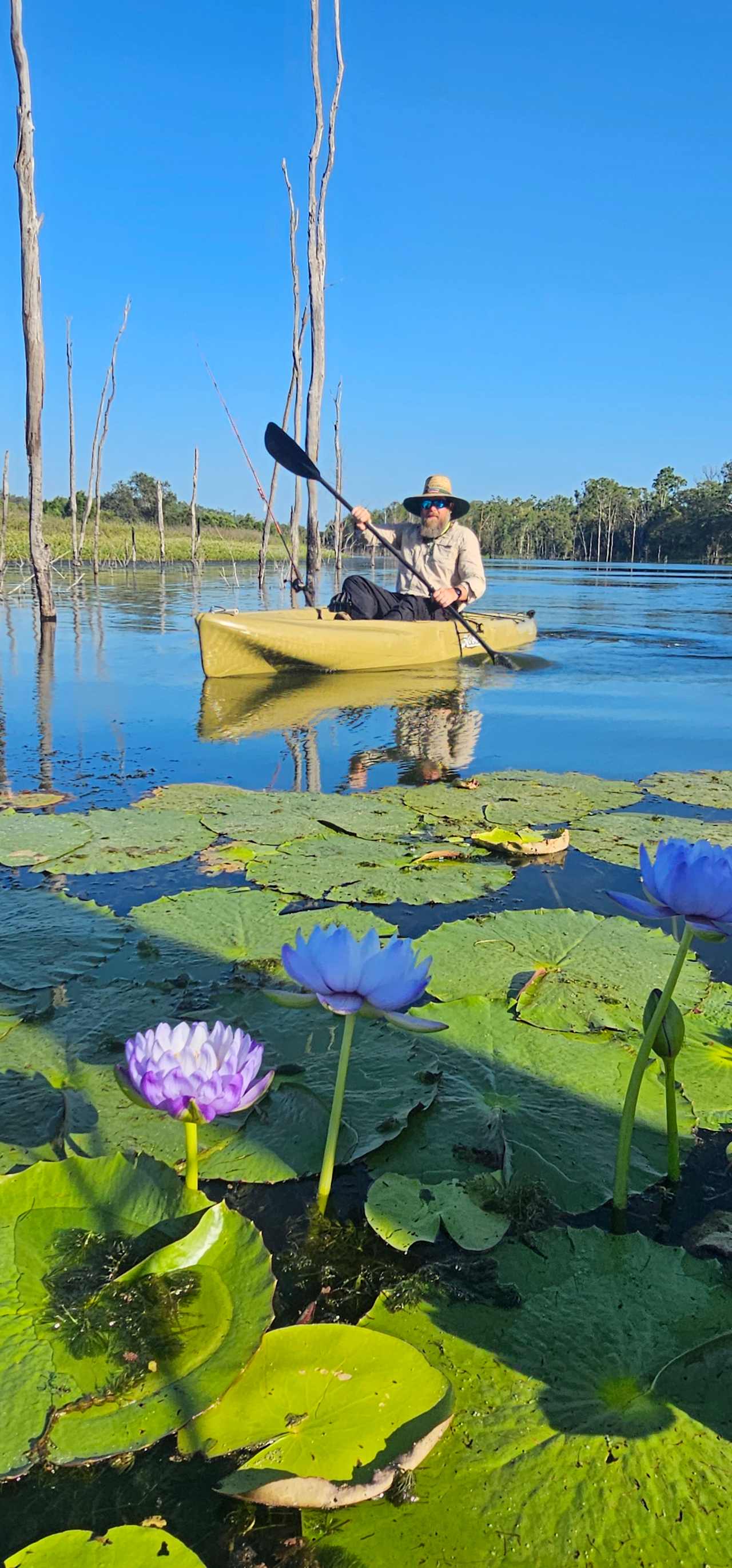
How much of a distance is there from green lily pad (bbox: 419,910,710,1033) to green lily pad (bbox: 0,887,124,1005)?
2.07 feet

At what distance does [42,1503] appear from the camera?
655 mm

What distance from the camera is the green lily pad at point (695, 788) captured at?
3021 millimetres

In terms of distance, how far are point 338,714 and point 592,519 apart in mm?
61191

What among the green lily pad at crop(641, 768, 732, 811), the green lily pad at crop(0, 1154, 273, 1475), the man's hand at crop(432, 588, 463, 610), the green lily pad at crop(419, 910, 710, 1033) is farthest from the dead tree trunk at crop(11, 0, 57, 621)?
the green lily pad at crop(0, 1154, 273, 1475)

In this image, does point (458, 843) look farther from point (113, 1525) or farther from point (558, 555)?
point (558, 555)

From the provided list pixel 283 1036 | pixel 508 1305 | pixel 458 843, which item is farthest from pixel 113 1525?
pixel 458 843

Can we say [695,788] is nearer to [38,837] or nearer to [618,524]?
[38,837]

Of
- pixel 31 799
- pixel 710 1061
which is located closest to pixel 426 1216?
pixel 710 1061

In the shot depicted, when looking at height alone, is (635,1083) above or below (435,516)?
below

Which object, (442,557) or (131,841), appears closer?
(131,841)

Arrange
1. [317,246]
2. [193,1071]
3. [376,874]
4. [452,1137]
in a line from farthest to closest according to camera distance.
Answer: [317,246]
[376,874]
[452,1137]
[193,1071]

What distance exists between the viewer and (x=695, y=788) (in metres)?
3.22

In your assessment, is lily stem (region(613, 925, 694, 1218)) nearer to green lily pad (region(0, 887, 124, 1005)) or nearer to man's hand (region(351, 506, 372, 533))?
green lily pad (region(0, 887, 124, 1005))

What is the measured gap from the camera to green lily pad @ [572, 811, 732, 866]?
2.39 metres
